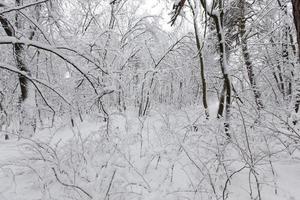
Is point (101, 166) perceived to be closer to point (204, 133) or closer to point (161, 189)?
point (161, 189)

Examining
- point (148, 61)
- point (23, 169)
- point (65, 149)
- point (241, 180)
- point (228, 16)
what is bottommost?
point (241, 180)

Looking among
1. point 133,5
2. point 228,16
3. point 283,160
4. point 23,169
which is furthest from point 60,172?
point 133,5

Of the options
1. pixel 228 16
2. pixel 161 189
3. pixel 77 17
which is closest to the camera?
pixel 161 189

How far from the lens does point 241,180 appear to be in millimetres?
4586

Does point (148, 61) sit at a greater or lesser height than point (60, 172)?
greater

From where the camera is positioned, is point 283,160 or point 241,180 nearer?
point 241,180

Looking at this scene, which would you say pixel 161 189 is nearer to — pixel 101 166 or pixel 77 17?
pixel 101 166

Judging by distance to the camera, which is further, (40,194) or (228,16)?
(228,16)

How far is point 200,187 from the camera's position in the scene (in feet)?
13.3

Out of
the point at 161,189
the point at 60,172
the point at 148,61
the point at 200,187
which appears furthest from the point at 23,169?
the point at 148,61

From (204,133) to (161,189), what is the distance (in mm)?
1626

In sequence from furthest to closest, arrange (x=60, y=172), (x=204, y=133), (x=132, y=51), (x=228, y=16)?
1. (x=132, y=51)
2. (x=228, y=16)
3. (x=204, y=133)
4. (x=60, y=172)

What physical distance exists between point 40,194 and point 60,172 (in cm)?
45

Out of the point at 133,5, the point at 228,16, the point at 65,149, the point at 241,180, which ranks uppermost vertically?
the point at 133,5
